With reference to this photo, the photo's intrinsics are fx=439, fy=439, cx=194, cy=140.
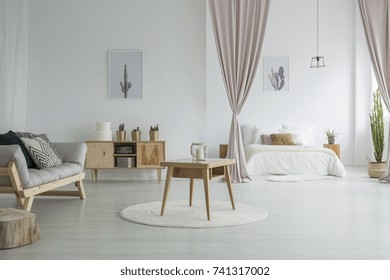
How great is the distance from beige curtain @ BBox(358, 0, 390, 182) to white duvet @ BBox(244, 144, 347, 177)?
1744 mm

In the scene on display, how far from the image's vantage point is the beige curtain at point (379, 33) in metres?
6.47

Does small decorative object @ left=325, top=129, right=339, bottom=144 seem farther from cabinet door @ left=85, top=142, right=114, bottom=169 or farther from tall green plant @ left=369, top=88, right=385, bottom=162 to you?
cabinet door @ left=85, top=142, right=114, bottom=169

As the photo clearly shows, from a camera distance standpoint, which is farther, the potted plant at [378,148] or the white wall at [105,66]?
the potted plant at [378,148]

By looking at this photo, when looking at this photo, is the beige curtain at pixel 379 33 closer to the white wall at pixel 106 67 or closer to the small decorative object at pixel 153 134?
the white wall at pixel 106 67

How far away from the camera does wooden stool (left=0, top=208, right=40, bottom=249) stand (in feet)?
10.2

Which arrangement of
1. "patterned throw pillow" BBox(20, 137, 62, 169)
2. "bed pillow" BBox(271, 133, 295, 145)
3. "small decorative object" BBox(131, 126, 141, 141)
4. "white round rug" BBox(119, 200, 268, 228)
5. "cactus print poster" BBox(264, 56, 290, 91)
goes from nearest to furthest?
"white round rug" BBox(119, 200, 268, 228) < "patterned throw pillow" BBox(20, 137, 62, 169) < "small decorative object" BBox(131, 126, 141, 141) < "bed pillow" BBox(271, 133, 295, 145) < "cactus print poster" BBox(264, 56, 290, 91)

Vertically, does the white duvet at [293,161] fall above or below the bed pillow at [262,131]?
below

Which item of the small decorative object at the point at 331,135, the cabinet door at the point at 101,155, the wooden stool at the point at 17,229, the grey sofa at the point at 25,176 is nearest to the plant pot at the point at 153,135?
the cabinet door at the point at 101,155

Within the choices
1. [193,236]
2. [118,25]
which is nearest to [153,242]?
[193,236]

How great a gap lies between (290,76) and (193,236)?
23.6 ft

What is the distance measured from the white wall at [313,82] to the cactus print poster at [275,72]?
4.0 inches

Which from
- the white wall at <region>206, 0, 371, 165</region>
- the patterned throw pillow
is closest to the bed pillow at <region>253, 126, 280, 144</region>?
the white wall at <region>206, 0, 371, 165</region>

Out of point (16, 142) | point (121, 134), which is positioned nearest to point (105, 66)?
point (121, 134)

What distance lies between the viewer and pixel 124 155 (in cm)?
679
